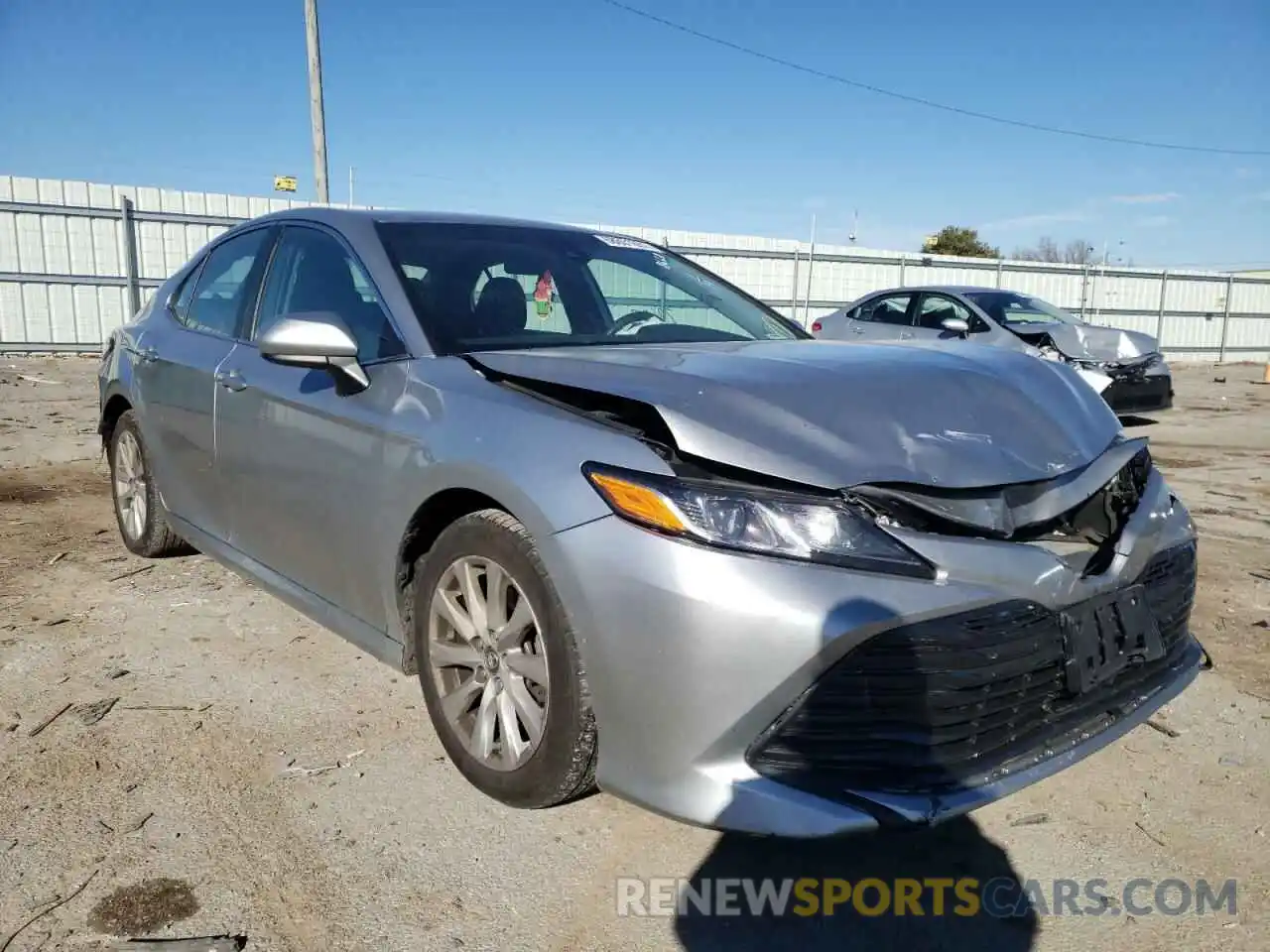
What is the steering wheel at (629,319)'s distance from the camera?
300 cm

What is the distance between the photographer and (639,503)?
6.03ft

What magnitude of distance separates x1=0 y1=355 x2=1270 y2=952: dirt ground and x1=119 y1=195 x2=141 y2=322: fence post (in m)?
13.2

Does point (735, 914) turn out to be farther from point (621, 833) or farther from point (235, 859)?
point (235, 859)

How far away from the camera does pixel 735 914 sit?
1909 mm

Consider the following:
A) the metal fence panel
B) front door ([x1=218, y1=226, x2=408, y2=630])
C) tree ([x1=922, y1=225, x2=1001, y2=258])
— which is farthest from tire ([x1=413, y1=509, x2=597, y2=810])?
tree ([x1=922, y1=225, x2=1001, y2=258])

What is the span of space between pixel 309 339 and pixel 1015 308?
30.1 ft

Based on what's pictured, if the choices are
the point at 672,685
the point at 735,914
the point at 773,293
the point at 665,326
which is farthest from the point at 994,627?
the point at 773,293

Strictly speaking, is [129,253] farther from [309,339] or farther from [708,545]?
[708,545]

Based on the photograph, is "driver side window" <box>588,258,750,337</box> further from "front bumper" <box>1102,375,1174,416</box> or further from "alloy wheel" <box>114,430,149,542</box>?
"front bumper" <box>1102,375,1174,416</box>

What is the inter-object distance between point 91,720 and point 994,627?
2520mm

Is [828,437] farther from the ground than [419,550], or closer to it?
farther from the ground

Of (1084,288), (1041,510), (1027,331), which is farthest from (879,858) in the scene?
(1084,288)

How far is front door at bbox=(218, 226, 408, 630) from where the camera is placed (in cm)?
254

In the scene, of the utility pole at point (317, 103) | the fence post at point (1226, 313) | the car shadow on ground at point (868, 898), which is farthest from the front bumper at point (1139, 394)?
the fence post at point (1226, 313)
